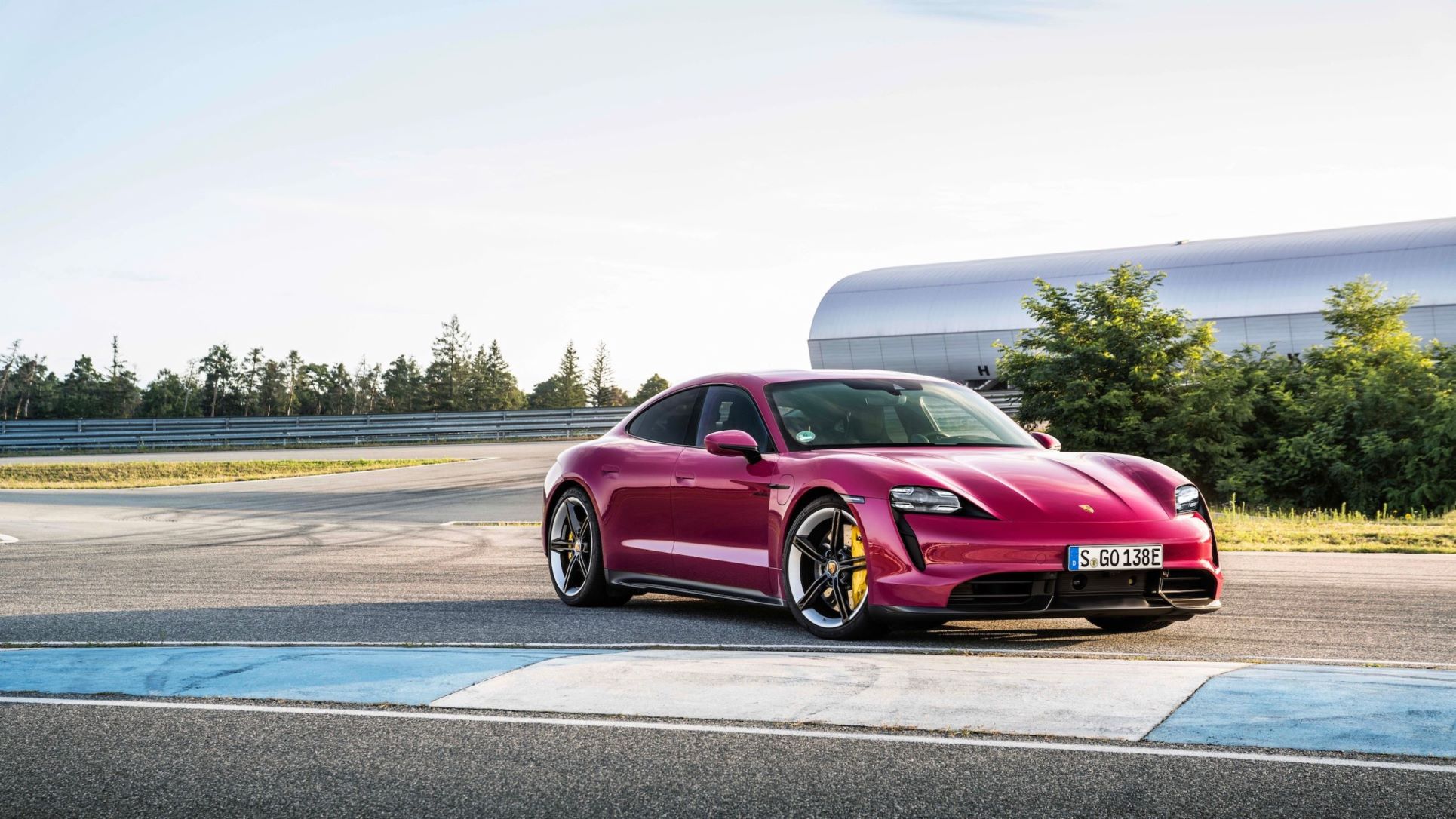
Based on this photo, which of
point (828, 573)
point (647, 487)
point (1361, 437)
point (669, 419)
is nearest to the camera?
point (828, 573)

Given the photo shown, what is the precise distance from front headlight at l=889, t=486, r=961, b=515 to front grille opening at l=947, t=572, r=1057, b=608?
0.37m

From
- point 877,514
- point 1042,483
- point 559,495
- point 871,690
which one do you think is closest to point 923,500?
point 877,514

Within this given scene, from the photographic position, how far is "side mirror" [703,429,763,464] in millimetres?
7617

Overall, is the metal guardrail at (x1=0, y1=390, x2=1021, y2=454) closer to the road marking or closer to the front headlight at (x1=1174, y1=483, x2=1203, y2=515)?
the road marking

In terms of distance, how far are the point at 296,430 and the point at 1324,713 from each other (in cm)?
4735

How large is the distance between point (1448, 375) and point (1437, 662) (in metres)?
21.1

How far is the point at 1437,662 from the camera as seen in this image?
630cm

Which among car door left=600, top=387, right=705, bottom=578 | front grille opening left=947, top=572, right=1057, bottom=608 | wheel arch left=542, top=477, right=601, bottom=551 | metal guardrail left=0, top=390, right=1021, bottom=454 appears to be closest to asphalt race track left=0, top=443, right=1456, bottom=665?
front grille opening left=947, top=572, right=1057, bottom=608

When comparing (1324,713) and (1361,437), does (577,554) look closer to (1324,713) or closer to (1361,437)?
(1324,713)

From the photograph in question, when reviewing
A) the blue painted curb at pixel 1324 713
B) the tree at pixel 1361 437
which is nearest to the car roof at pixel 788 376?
the blue painted curb at pixel 1324 713

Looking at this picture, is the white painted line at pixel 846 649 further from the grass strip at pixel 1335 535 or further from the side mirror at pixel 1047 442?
the grass strip at pixel 1335 535

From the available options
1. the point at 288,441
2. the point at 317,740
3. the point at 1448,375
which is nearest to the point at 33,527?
the point at 317,740

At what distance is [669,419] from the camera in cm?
883

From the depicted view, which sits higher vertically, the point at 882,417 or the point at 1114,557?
the point at 882,417
